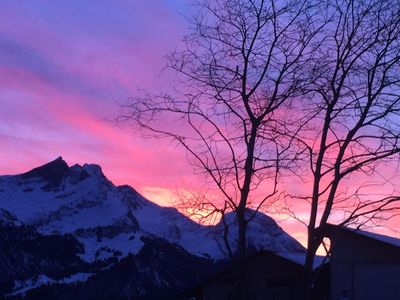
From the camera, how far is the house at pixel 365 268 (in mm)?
27859

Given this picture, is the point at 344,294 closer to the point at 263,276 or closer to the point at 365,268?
the point at 365,268

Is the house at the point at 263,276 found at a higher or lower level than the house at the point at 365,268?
higher

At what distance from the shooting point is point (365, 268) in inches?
1135

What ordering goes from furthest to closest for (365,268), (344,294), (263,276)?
(263,276), (344,294), (365,268)

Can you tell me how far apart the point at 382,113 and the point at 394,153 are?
2.05ft

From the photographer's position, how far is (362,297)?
93.0 feet

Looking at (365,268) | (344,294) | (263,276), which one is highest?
(263,276)

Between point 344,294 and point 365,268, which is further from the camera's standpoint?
point 344,294

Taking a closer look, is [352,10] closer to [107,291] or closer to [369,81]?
[369,81]

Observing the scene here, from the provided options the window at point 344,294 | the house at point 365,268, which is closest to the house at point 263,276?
the window at point 344,294

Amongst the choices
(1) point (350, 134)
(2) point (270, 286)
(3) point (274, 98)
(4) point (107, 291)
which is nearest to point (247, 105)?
(3) point (274, 98)

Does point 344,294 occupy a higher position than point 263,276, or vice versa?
point 263,276

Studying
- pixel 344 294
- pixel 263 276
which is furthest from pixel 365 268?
pixel 263 276

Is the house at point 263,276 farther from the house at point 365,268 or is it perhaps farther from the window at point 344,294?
the house at point 365,268
